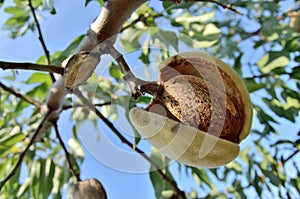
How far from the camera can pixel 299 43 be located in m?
1.59

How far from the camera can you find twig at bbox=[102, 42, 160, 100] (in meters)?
0.76

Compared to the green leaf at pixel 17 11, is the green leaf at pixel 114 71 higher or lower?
lower

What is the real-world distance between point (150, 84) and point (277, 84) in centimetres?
94

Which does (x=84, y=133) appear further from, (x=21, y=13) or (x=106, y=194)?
(x=21, y=13)

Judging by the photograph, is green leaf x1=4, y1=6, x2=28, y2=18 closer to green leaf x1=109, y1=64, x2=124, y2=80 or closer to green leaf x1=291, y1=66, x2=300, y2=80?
green leaf x1=109, y1=64, x2=124, y2=80

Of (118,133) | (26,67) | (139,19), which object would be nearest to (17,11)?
(139,19)

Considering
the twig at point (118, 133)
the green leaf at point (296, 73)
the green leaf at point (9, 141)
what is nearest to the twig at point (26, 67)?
the twig at point (118, 133)

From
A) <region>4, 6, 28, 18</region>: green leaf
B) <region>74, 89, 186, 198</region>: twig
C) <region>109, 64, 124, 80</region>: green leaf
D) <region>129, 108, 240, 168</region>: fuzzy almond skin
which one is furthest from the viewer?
<region>4, 6, 28, 18</region>: green leaf

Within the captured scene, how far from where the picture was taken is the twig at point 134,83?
76 centimetres

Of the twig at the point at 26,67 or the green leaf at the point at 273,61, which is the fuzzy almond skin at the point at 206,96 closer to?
the twig at the point at 26,67

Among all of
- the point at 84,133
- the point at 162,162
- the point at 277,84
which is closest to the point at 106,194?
the point at 162,162

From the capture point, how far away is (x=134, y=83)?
77cm

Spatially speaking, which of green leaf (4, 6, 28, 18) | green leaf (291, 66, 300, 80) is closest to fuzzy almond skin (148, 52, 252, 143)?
green leaf (291, 66, 300, 80)

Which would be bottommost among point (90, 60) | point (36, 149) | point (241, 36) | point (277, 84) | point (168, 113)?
point (241, 36)
